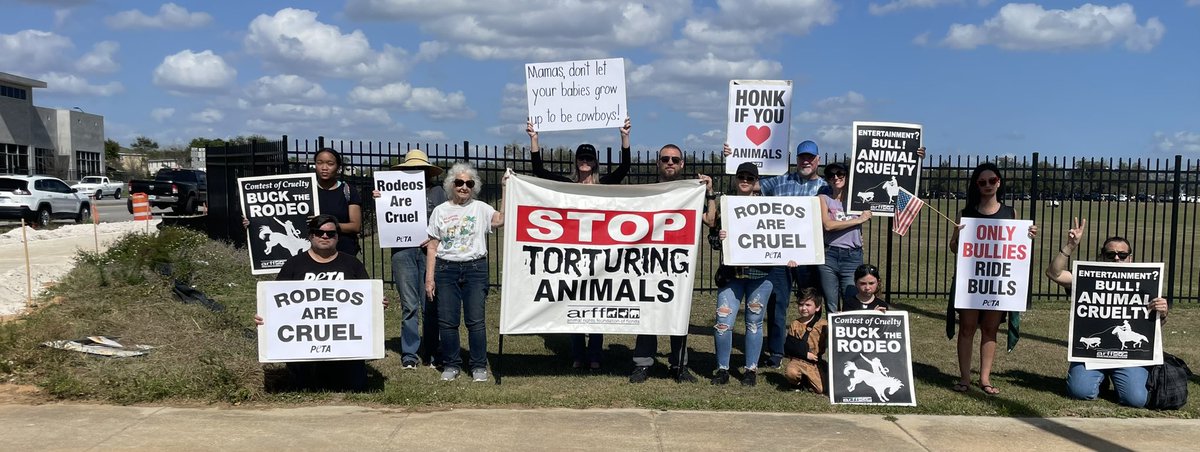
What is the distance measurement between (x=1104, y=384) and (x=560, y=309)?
4330 mm

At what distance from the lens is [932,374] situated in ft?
26.8

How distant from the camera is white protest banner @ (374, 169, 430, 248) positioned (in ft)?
26.0

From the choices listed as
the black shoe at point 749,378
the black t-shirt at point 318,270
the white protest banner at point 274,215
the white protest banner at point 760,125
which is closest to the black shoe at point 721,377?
the black shoe at point 749,378

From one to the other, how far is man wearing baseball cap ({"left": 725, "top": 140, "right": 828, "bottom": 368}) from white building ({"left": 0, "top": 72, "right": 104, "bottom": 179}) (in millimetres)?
57385

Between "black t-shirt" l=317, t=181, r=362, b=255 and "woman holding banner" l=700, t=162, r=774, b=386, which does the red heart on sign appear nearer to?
"woman holding banner" l=700, t=162, r=774, b=386

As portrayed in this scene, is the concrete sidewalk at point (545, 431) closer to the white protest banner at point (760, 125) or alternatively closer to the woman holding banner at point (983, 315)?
the woman holding banner at point (983, 315)

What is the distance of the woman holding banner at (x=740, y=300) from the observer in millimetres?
7312

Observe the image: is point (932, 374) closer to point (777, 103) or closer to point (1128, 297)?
point (1128, 297)

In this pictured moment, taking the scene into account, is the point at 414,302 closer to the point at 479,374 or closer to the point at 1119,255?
the point at 479,374

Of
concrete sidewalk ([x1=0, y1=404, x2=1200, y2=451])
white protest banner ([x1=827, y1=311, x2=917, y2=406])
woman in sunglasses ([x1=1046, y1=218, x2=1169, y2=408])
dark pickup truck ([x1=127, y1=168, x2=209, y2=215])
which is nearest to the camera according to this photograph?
concrete sidewalk ([x1=0, y1=404, x2=1200, y2=451])

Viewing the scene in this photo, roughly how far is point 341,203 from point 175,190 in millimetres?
29582

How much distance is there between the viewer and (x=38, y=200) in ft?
92.9

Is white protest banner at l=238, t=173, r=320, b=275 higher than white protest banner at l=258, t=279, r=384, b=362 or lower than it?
higher

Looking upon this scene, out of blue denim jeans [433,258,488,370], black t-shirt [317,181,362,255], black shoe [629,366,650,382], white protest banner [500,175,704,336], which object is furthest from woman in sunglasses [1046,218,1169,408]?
black t-shirt [317,181,362,255]
